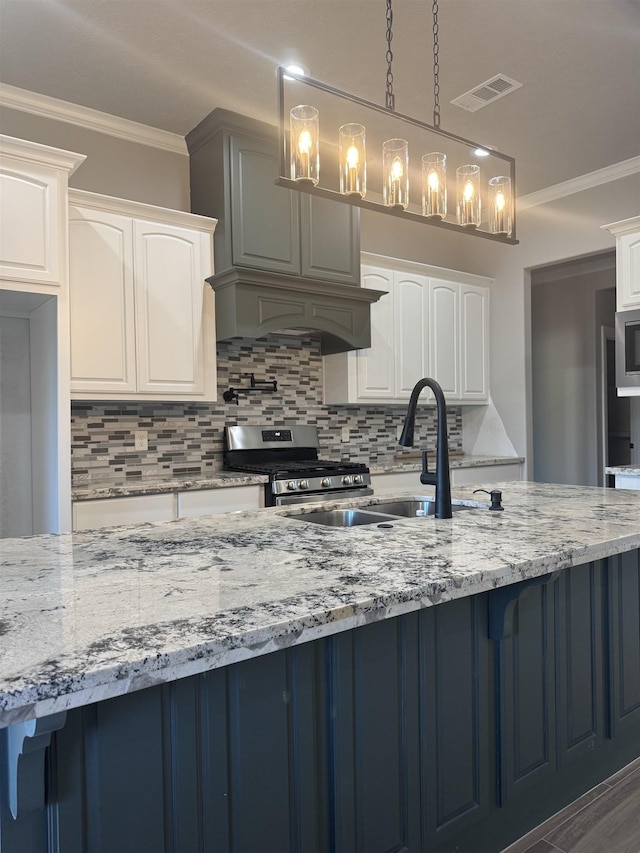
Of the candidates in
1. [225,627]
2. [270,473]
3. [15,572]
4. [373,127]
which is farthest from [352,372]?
[225,627]

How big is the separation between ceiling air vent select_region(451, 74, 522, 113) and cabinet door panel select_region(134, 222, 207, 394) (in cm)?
165

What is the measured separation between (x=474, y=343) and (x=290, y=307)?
1919 mm

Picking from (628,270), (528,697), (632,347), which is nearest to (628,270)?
(628,270)

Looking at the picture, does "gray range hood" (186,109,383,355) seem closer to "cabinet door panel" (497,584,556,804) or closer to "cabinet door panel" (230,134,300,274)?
"cabinet door panel" (230,134,300,274)

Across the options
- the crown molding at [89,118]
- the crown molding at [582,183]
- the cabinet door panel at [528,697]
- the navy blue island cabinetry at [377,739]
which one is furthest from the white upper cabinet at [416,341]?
the cabinet door panel at [528,697]

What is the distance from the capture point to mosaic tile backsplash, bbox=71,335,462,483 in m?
3.54

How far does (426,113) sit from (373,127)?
12.4 inches

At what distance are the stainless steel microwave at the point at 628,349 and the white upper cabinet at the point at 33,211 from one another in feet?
10.7

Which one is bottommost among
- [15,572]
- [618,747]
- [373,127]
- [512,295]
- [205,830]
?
[618,747]

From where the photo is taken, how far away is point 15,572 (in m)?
1.30

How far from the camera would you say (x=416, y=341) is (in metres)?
4.63

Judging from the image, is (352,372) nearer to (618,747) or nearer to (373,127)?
(373,127)

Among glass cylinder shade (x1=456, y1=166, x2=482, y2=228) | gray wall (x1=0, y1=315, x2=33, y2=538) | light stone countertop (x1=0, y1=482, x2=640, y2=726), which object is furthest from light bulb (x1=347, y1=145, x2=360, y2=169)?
gray wall (x1=0, y1=315, x2=33, y2=538)

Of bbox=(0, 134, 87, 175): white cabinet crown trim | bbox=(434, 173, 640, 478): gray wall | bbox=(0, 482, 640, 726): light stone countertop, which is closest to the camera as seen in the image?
bbox=(0, 482, 640, 726): light stone countertop
